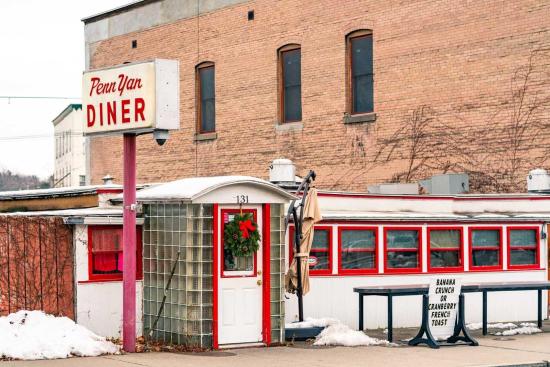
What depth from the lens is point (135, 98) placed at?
53.6 ft

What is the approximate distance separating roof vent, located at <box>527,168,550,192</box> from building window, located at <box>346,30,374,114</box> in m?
6.89

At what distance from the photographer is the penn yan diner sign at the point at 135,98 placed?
53.0 ft

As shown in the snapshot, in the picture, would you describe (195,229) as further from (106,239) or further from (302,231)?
(302,231)

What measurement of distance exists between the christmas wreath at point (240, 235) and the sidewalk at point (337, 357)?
1534 millimetres

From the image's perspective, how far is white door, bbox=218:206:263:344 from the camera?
56.7 ft

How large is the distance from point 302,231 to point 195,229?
9.28 feet

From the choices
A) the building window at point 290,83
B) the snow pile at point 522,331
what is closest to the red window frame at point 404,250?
the snow pile at point 522,331

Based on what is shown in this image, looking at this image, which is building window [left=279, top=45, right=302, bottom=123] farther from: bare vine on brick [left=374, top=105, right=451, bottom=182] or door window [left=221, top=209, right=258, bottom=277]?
door window [left=221, top=209, right=258, bottom=277]

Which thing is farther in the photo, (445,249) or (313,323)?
(445,249)

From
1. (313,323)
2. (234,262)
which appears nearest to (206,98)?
(313,323)

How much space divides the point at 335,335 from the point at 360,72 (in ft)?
49.8

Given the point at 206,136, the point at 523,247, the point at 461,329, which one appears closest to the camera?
the point at 461,329

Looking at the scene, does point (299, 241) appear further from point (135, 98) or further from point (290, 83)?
point (290, 83)

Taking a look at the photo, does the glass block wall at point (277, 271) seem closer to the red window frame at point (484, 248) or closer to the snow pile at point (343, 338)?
the snow pile at point (343, 338)
